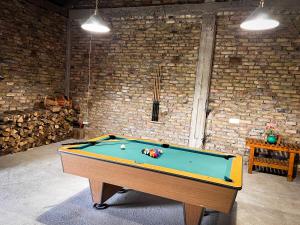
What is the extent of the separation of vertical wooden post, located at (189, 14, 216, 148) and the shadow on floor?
226 cm

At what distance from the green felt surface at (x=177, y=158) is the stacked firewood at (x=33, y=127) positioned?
7.91 feet

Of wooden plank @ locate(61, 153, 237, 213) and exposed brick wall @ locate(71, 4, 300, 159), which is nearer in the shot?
wooden plank @ locate(61, 153, 237, 213)

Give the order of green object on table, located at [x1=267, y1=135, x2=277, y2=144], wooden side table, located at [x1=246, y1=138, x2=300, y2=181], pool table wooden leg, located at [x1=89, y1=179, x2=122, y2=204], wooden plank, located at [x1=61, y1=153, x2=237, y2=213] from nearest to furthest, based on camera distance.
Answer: wooden plank, located at [x1=61, y1=153, x2=237, y2=213]
pool table wooden leg, located at [x1=89, y1=179, x2=122, y2=204]
wooden side table, located at [x1=246, y1=138, x2=300, y2=181]
green object on table, located at [x1=267, y1=135, x2=277, y2=144]

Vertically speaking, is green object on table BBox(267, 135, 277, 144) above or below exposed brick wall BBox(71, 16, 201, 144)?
below

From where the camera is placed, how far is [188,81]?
5145 millimetres

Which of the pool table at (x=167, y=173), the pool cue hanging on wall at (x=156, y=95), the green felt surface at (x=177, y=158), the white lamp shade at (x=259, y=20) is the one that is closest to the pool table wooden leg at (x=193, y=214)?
the pool table at (x=167, y=173)

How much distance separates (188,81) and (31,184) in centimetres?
354

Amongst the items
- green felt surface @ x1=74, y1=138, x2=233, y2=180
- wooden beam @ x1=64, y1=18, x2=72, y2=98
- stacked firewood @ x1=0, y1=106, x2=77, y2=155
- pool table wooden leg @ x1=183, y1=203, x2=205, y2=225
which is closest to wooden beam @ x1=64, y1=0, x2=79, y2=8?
wooden beam @ x1=64, y1=18, x2=72, y2=98

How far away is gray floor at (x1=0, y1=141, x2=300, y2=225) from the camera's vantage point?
8.48 ft

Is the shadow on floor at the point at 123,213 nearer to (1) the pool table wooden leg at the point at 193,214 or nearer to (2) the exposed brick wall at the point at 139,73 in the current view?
(1) the pool table wooden leg at the point at 193,214

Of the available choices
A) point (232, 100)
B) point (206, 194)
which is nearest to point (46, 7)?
point (232, 100)

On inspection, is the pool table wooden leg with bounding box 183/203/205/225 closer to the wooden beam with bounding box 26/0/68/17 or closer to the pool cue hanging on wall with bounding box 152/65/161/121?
the pool cue hanging on wall with bounding box 152/65/161/121

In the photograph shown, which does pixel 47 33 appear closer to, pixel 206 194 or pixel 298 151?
pixel 206 194

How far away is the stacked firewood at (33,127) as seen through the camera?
4.45 m
